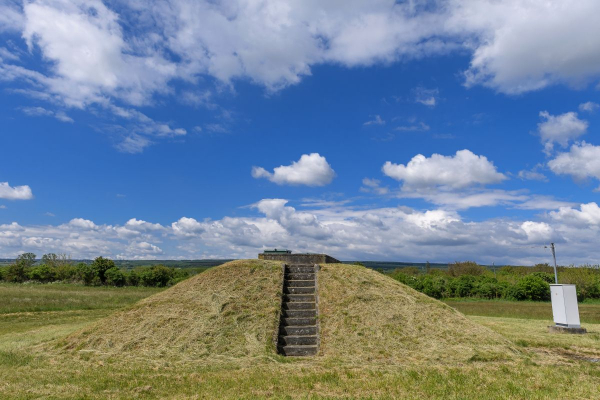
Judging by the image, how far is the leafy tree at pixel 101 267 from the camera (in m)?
62.1

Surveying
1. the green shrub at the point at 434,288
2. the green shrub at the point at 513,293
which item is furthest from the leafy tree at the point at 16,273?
the green shrub at the point at 513,293

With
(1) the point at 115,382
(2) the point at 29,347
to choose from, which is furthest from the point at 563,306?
(2) the point at 29,347

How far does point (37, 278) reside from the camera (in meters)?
73.5

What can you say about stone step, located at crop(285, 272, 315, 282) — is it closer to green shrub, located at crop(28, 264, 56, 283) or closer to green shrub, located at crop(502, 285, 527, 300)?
green shrub, located at crop(502, 285, 527, 300)

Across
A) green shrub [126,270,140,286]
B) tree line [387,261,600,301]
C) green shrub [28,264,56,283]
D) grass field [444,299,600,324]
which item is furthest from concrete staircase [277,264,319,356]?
green shrub [28,264,56,283]

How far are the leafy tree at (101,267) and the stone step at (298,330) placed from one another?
6118 centimetres

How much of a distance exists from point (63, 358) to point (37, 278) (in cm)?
7973

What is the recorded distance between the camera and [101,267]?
62250 mm

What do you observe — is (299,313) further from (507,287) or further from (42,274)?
(42,274)

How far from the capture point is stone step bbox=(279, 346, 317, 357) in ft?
32.8

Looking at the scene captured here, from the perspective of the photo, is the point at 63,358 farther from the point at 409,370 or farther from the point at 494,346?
the point at 494,346

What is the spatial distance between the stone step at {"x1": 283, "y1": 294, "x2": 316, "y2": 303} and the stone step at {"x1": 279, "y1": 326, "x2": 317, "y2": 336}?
155 cm

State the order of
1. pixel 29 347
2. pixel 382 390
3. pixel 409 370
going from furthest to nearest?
pixel 29 347
pixel 409 370
pixel 382 390

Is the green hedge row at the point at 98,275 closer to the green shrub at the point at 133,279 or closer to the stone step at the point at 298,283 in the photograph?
the green shrub at the point at 133,279
